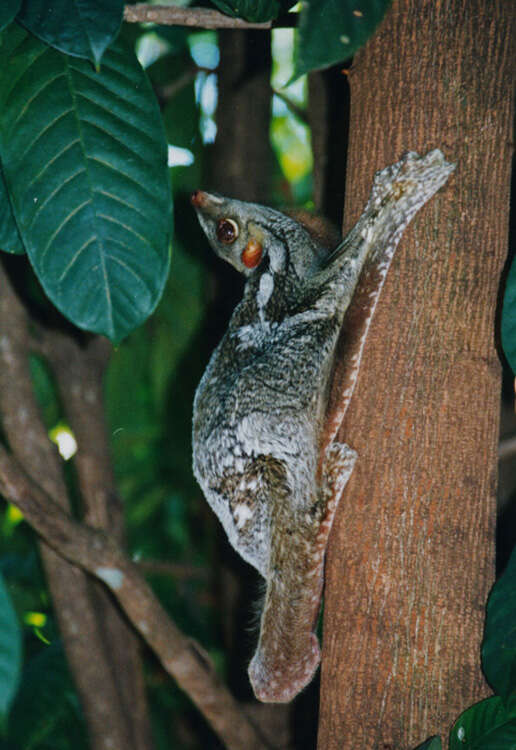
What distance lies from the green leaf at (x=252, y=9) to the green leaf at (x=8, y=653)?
130cm

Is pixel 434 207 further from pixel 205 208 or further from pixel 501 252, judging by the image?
pixel 205 208

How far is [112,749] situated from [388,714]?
1416 millimetres

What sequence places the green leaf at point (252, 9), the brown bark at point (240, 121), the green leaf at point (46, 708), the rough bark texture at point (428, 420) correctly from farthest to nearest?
the brown bark at point (240, 121)
the green leaf at point (46, 708)
the green leaf at point (252, 9)
the rough bark texture at point (428, 420)

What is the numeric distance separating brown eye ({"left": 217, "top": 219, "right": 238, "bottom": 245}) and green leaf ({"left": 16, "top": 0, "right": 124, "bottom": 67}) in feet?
2.60

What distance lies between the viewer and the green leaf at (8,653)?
117cm

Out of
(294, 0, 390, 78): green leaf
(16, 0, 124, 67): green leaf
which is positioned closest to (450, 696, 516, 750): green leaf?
(294, 0, 390, 78): green leaf

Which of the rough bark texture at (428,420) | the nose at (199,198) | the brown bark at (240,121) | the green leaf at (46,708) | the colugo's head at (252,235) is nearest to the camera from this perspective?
the rough bark texture at (428,420)

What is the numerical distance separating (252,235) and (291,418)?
2.03 ft

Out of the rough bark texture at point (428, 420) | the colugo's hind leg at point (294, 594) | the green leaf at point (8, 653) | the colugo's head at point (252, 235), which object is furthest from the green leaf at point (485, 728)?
the colugo's head at point (252, 235)

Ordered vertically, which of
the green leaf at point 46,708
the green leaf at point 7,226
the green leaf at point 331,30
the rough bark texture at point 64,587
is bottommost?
the green leaf at point 46,708

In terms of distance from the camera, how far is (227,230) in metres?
2.27

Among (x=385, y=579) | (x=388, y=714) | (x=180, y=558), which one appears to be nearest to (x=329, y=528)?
(x=385, y=579)

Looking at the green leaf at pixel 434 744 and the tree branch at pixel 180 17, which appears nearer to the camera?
the green leaf at pixel 434 744

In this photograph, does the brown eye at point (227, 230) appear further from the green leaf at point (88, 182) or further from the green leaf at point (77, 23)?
the green leaf at point (77, 23)
